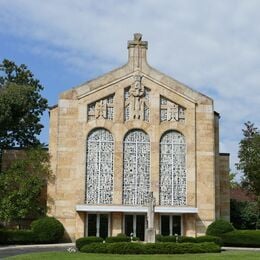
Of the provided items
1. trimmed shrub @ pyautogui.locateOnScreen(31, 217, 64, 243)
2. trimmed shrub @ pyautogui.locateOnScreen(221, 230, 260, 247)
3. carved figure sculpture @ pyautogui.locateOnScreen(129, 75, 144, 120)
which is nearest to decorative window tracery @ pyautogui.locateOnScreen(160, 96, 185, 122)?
carved figure sculpture @ pyautogui.locateOnScreen(129, 75, 144, 120)

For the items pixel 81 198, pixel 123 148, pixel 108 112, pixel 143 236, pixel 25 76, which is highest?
pixel 25 76

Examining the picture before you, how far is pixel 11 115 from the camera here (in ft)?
139

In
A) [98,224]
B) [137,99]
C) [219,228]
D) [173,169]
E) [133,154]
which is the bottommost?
[219,228]

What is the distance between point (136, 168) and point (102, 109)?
15.9 ft

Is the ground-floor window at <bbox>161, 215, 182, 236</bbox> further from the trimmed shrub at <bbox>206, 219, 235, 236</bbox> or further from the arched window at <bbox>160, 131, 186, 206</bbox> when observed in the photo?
the trimmed shrub at <bbox>206, 219, 235, 236</bbox>

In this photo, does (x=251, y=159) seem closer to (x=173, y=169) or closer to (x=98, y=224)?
(x=173, y=169)

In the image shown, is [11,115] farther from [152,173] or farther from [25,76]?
[152,173]

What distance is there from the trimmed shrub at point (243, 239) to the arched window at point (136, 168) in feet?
21.3

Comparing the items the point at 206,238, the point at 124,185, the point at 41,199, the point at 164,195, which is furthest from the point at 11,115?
the point at 206,238

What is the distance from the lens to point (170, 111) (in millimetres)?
43250

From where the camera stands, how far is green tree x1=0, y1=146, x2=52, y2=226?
4016cm

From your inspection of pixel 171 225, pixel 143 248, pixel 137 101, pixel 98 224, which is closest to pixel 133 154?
pixel 137 101

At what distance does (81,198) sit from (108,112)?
6.44 meters

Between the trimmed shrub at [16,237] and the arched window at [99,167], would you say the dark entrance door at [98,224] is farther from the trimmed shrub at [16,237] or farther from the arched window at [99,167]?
the trimmed shrub at [16,237]
